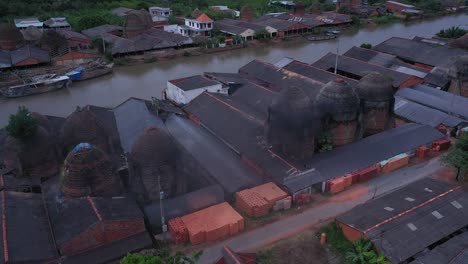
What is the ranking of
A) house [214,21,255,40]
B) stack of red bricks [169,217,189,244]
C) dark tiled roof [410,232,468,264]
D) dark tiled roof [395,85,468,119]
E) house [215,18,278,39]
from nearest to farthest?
dark tiled roof [410,232,468,264] → stack of red bricks [169,217,189,244] → dark tiled roof [395,85,468,119] → house [214,21,255,40] → house [215,18,278,39]

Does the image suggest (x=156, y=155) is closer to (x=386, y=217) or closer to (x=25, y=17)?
(x=386, y=217)

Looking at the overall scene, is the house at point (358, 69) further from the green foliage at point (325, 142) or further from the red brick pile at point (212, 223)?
the red brick pile at point (212, 223)

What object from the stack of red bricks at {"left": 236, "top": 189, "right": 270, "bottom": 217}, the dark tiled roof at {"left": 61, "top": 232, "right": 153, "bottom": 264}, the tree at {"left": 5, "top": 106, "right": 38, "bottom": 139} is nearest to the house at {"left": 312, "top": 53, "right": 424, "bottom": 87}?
the stack of red bricks at {"left": 236, "top": 189, "right": 270, "bottom": 217}

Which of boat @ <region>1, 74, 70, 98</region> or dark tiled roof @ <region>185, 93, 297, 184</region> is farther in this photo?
boat @ <region>1, 74, 70, 98</region>

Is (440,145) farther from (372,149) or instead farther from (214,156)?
(214,156)

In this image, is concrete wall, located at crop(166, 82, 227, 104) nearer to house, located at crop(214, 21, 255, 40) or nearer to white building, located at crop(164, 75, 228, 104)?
white building, located at crop(164, 75, 228, 104)

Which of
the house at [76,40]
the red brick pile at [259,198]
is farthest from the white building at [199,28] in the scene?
the red brick pile at [259,198]
